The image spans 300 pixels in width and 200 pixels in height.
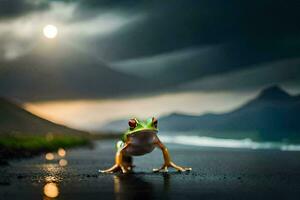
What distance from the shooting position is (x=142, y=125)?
1142 inches

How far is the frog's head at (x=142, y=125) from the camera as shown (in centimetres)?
2881

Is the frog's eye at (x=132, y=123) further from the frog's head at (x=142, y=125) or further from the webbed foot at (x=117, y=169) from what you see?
the webbed foot at (x=117, y=169)

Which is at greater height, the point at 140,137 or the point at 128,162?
the point at 140,137

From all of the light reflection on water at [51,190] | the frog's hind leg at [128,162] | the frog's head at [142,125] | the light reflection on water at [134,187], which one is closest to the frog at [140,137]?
the frog's head at [142,125]

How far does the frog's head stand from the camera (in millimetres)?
28812

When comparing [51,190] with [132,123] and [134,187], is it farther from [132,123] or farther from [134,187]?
[132,123]

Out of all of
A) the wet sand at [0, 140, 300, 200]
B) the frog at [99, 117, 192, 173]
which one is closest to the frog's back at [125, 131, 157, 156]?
the frog at [99, 117, 192, 173]

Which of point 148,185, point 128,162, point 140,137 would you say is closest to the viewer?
point 148,185

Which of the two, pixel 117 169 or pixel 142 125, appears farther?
pixel 117 169

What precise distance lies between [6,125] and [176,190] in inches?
6510

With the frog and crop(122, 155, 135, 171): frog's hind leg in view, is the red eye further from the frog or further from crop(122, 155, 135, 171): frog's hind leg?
crop(122, 155, 135, 171): frog's hind leg

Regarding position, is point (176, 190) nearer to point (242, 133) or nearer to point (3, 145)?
point (3, 145)

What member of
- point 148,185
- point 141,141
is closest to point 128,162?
point 141,141

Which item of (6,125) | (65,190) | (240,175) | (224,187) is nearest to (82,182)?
(65,190)
